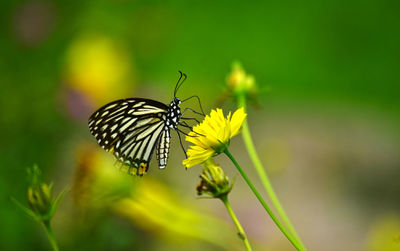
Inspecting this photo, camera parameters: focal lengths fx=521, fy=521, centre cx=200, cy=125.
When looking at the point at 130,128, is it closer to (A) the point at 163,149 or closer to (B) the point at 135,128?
(B) the point at 135,128

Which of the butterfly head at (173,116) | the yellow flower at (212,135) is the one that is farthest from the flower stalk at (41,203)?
the butterfly head at (173,116)

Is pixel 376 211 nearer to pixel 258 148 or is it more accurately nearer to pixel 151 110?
pixel 258 148

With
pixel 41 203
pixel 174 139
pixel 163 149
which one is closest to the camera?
pixel 41 203

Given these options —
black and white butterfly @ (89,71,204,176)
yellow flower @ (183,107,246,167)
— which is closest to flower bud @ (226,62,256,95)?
black and white butterfly @ (89,71,204,176)

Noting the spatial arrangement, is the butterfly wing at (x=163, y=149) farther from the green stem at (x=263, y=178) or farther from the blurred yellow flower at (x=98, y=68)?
the blurred yellow flower at (x=98, y=68)

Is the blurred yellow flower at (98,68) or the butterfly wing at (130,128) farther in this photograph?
the blurred yellow flower at (98,68)

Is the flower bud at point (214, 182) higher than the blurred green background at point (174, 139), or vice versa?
the blurred green background at point (174, 139)

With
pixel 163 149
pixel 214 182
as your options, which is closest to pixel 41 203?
pixel 214 182

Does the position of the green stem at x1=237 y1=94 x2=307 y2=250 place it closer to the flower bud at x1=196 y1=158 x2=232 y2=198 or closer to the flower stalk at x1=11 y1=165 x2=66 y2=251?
the flower bud at x1=196 y1=158 x2=232 y2=198

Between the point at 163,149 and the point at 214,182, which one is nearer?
the point at 214,182

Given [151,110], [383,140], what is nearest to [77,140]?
[151,110]
